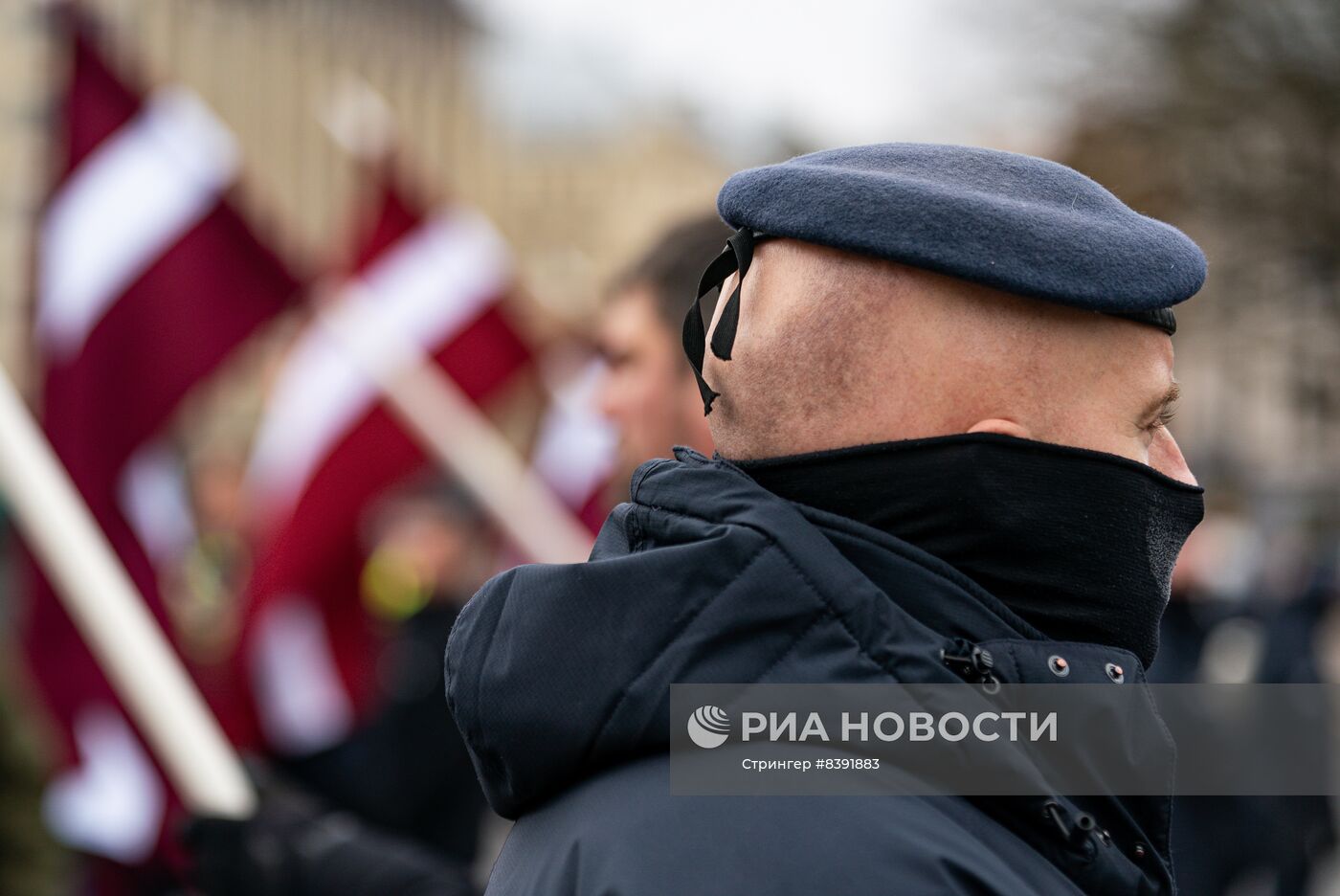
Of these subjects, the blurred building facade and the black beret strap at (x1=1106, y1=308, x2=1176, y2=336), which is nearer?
the black beret strap at (x1=1106, y1=308, x2=1176, y2=336)

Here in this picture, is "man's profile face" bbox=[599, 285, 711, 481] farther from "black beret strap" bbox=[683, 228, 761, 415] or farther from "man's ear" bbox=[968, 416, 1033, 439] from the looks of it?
"man's ear" bbox=[968, 416, 1033, 439]

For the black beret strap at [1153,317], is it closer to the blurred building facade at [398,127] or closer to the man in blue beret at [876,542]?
the man in blue beret at [876,542]

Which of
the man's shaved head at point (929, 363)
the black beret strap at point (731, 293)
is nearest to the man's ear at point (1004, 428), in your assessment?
the man's shaved head at point (929, 363)

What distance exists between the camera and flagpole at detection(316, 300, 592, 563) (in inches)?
225

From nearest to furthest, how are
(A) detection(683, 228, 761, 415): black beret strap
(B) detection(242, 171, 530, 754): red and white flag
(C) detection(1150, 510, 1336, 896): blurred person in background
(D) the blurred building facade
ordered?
1. (A) detection(683, 228, 761, 415): black beret strap
2. (B) detection(242, 171, 530, 754): red and white flag
3. (C) detection(1150, 510, 1336, 896): blurred person in background
4. (D) the blurred building facade

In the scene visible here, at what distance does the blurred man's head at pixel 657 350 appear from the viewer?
10.9 ft

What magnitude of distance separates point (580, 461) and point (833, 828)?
615 centimetres

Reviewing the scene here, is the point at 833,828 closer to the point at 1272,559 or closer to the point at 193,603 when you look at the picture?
the point at 193,603

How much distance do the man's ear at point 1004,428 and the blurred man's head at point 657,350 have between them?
1.81 metres

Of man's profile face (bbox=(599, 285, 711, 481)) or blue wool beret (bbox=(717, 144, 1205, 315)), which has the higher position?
blue wool beret (bbox=(717, 144, 1205, 315))

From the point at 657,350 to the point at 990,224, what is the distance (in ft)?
6.81

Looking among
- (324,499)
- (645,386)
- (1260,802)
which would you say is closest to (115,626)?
(645,386)

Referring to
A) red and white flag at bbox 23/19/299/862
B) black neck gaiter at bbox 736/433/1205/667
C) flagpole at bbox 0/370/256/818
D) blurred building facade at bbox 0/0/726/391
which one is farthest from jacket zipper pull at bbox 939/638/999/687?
blurred building facade at bbox 0/0/726/391

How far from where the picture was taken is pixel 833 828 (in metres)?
1.21
